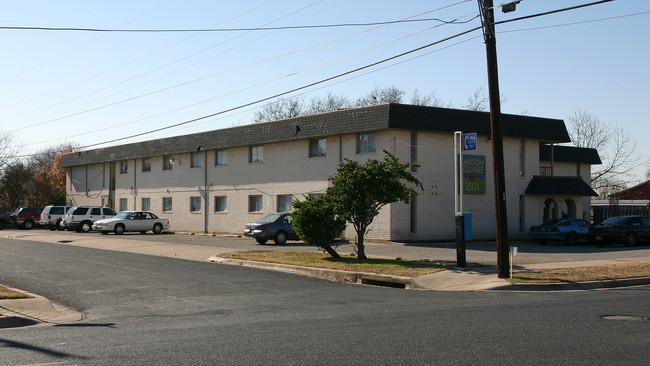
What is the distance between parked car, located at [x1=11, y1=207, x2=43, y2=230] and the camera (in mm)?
49594

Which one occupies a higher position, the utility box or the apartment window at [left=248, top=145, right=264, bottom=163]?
the apartment window at [left=248, top=145, right=264, bottom=163]

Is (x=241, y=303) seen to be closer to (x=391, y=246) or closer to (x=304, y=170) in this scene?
(x=391, y=246)

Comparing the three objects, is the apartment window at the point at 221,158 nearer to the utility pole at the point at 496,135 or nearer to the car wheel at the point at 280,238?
the car wheel at the point at 280,238

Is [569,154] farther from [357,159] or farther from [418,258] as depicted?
[418,258]

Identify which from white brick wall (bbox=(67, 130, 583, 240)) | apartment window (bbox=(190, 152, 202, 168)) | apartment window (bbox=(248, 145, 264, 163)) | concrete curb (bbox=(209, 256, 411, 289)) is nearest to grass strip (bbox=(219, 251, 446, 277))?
concrete curb (bbox=(209, 256, 411, 289))

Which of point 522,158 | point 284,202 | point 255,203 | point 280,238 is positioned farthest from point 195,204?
point 522,158

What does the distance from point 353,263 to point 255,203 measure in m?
19.4

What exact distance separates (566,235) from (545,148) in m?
11.1

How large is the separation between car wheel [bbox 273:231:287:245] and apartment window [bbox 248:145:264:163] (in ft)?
27.2

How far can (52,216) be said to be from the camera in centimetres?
4709

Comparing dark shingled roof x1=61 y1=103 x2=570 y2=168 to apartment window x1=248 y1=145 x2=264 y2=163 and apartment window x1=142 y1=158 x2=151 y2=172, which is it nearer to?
apartment window x1=248 y1=145 x2=264 y2=163

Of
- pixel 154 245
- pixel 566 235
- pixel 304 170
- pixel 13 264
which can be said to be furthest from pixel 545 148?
pixel 13 264

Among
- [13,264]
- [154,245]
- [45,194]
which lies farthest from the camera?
[45,194]

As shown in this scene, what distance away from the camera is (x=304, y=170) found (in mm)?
34656
